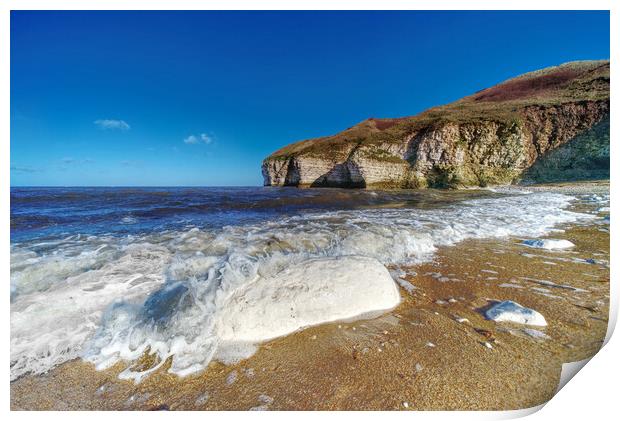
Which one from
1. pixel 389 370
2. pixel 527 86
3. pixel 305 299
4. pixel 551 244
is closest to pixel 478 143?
pixel 527 86

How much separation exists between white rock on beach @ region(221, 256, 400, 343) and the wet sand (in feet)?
0.38

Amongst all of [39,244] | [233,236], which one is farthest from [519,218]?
[39,244]

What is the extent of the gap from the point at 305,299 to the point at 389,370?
2.98 feet

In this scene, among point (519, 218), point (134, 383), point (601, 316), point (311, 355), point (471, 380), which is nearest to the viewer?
point (471, 380)

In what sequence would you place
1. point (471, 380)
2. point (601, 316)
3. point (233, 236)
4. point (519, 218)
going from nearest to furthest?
point (471, 380), point (601, 316), point (233, 236), point (519, 218)

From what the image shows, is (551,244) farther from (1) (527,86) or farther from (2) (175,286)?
(1) (527,86)

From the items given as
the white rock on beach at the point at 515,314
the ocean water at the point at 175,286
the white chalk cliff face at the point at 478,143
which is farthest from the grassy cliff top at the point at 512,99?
the white rock on beach at the point at 515,314

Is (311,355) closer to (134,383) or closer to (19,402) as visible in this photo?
(134,383)

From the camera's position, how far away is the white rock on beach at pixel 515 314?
6.61 ft

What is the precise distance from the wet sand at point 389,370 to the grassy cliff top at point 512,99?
28305mm

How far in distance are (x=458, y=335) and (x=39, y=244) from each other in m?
6.28

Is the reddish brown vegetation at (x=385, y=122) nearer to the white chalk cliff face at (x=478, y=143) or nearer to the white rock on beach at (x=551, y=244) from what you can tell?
the white chalk cliff face at (x=478, y=143)
